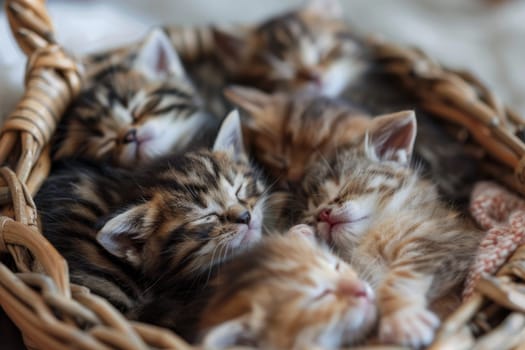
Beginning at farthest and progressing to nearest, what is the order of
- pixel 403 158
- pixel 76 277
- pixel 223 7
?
pixel 223 7
pixel 403 158
pixel 76 277

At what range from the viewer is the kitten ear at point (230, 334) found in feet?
2.92

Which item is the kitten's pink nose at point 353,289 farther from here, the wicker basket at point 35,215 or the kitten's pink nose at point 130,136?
the kitten's pink nose at point 130,136

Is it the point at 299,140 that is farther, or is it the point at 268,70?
the point at 268,70

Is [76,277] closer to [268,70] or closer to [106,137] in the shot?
[106,137]

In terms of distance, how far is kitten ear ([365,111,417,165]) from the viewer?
1356 mm

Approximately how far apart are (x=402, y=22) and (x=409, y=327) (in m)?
2.02

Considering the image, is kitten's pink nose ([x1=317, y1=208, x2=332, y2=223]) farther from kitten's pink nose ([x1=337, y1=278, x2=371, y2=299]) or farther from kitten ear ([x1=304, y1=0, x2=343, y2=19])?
kitten ear ([x1=304, y1=0, x2=343, y2=19])

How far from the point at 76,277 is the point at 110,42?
1155 mm

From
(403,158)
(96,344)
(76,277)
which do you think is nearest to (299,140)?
(403,158)

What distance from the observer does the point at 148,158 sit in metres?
1.49

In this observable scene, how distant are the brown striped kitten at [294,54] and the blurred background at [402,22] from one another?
39 cm

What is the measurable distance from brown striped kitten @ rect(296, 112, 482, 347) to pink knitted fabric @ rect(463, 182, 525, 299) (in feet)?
0.10

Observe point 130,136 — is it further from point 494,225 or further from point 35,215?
point 494,225

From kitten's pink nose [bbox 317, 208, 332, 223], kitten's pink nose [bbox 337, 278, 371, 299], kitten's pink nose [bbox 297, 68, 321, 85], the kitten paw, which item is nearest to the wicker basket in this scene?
the kitten paw
